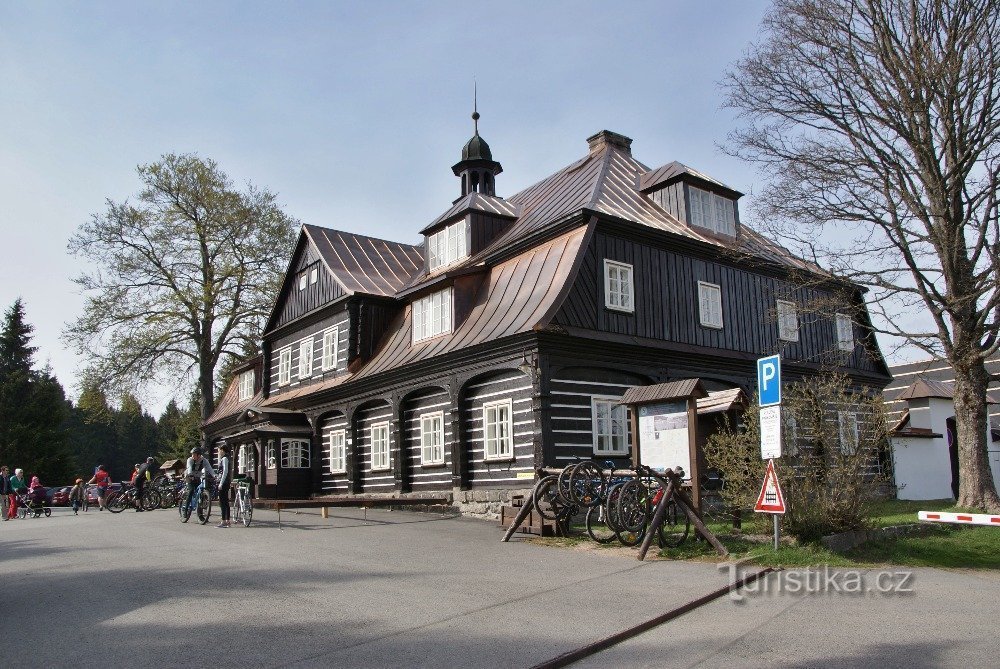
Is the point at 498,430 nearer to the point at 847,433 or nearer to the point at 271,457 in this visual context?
the point at 847,433

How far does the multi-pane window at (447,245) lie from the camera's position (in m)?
24.6

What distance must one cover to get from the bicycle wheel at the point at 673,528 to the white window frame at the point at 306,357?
61.1 ft

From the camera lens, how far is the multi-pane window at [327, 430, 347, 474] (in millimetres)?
26484

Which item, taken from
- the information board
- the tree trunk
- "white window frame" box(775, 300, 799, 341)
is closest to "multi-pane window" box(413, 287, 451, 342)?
the information board

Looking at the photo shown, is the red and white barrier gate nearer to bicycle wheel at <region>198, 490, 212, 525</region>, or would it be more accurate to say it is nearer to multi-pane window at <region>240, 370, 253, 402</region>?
bicycle wheel at <region>198, 490, 212, 525</region>

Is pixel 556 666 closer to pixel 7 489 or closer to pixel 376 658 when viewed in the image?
pixel 376 658

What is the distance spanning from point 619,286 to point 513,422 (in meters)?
4.35

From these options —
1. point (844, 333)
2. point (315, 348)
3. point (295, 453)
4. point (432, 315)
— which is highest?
point (432, 315)

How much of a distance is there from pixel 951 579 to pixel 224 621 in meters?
8.93

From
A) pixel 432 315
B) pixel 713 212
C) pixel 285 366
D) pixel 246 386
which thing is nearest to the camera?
pixel 432 315

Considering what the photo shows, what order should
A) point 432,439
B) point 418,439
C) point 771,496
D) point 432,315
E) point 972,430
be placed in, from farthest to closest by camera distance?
point 432,315, point 418,439, point 432,439, point 972,430, point 771,496

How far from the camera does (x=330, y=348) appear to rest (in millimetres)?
28125

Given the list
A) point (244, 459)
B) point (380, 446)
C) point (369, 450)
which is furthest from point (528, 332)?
point (244, 459)

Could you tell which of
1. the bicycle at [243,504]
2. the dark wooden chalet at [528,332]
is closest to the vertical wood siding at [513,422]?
the dark wooden chalet at [528,332]
